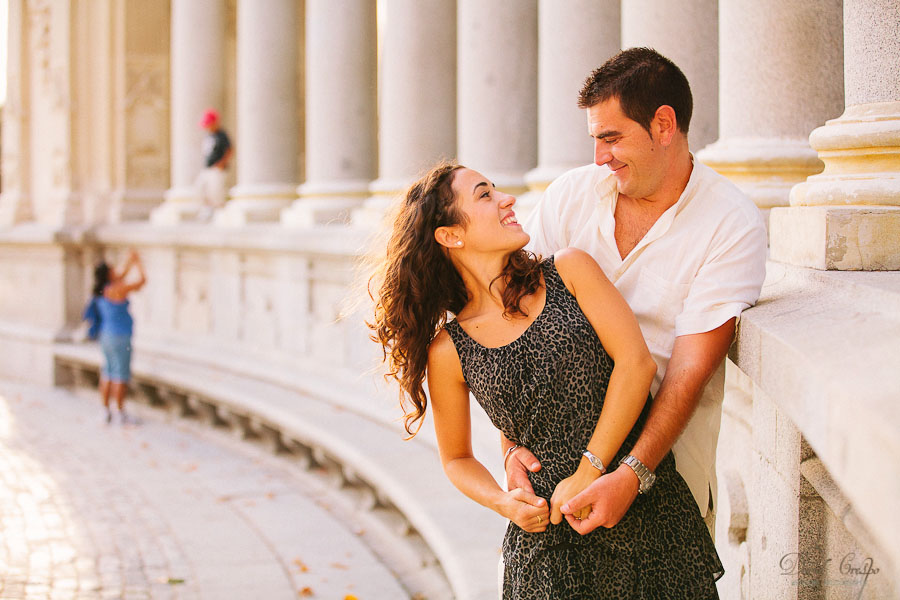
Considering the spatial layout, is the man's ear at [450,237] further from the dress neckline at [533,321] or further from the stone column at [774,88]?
the stone column at [774,88]

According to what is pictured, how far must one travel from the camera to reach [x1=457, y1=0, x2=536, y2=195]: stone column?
11438 millimetres

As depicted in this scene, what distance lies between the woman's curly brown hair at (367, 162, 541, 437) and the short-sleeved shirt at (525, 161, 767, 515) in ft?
0.99

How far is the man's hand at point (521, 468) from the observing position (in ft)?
12.0

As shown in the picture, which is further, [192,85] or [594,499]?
[192,85]

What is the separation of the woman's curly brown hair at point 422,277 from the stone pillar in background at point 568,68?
5.72m

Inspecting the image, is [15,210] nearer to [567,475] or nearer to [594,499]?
[567,475]

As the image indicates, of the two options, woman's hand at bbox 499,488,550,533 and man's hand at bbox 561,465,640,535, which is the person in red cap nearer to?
woman's hand at bbox 499,488,550,533

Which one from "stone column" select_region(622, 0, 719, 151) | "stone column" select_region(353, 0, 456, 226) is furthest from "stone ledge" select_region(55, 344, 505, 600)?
"stone column" select_region(622, 0, 719, 151)

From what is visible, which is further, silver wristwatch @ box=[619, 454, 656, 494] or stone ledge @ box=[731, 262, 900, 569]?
silver wristwatch @ box=[619, 454, 656, 494]

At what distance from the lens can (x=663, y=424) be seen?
350 centimetres

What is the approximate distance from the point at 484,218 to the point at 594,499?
41.5 inches

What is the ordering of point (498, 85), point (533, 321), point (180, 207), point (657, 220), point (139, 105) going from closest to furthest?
point (533, 321) → point (657, 220) → point (498, 85) → point (180, 207) → point (139, 105)

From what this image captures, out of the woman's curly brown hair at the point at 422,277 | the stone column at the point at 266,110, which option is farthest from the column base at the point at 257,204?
the woman's curly brown hair at the point at 422,277

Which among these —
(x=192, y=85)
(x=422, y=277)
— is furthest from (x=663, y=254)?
(x=192, y=85)
